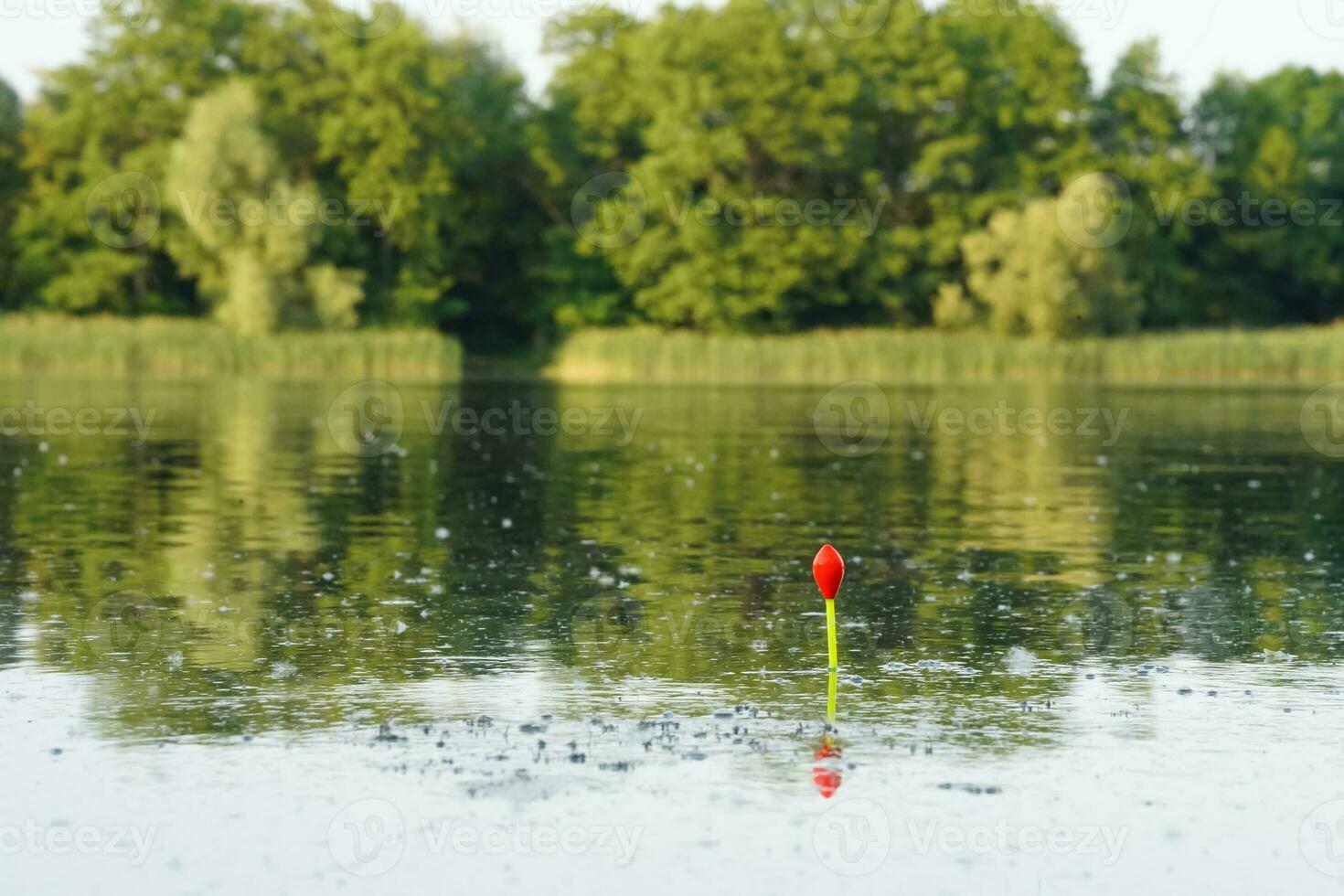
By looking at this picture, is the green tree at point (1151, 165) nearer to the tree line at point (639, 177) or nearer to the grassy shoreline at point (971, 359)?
the tree line at point (639, 177)

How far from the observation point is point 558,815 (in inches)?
317

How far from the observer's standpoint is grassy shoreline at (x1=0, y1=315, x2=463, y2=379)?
70.4 meters

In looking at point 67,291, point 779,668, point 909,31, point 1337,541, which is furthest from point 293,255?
point 779,668

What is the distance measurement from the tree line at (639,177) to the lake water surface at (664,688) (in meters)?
60.7

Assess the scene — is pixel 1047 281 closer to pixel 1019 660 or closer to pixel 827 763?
pixel 1019 660

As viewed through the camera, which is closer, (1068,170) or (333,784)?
(333,784)

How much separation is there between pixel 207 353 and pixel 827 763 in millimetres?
66380

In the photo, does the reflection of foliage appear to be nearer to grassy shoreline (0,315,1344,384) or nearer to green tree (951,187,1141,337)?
grassy shoreline (0,315,1344,384)

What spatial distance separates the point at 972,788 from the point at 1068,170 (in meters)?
88.7

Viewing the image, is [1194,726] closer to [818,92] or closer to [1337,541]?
[1337,541]

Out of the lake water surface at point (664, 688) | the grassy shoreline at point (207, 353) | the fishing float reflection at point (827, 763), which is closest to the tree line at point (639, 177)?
the grassy shoreline at point (207, 353)

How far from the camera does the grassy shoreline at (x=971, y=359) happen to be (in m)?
71.8

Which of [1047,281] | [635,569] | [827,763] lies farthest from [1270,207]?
[827,763]

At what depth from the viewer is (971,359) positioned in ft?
239
